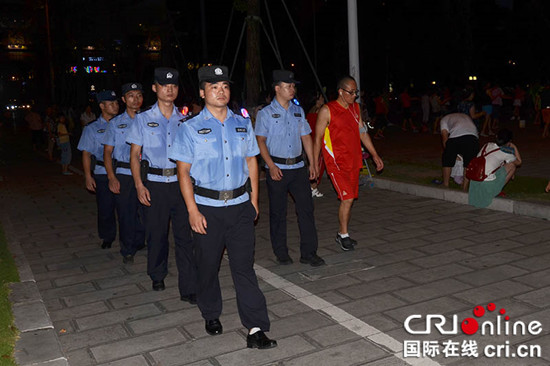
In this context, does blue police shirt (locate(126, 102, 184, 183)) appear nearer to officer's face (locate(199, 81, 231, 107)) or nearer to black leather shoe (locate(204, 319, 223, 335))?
officer's face (locate(199, 81, 231, 107))

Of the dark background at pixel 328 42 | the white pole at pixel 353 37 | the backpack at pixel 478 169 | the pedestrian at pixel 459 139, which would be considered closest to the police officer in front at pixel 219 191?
the backpack at pixel 478 169

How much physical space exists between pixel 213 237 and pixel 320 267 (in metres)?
2.35

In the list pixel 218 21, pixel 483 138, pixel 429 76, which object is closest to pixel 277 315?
pixel 483 138

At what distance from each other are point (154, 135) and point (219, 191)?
1.64m

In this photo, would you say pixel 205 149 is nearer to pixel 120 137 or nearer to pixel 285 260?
pixel 285 260

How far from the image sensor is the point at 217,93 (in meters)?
4.51

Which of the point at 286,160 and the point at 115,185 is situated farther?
the point at 115,185

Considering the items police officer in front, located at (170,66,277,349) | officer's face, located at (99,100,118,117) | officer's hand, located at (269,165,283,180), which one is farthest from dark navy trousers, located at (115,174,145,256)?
police officer in front, located at (170,66,277,349)

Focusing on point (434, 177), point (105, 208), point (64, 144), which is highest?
point (64, 144)

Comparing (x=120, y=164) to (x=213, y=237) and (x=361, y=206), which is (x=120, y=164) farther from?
(x=361, y=206)

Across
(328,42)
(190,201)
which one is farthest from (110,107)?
(328,42)

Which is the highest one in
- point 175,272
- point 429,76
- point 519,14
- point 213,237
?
point 519,14

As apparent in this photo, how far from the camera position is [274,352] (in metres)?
4.41

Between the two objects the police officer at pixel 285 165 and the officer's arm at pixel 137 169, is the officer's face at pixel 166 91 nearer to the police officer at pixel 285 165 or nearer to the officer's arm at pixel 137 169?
the officer's arm at pixel 137 169
